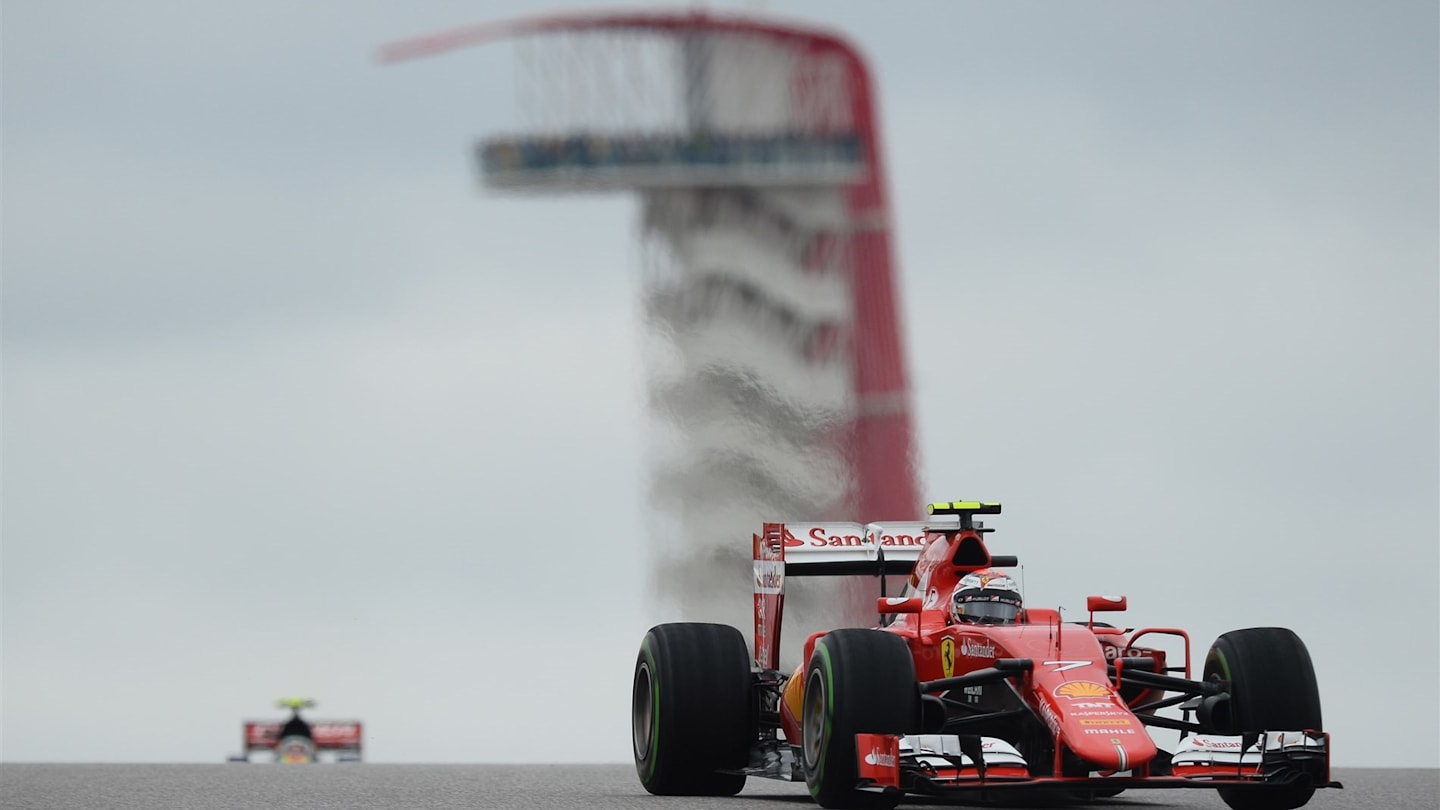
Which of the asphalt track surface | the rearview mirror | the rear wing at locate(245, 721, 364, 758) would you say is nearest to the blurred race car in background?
the rear wing at locate(245, 721, 364, 758)

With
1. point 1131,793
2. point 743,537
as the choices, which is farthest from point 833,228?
point 1131,793

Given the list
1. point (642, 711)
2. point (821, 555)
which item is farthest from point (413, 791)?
point (821, 555)

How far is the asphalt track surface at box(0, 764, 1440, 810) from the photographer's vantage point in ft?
56.4

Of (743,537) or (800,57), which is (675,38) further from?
(743,537)

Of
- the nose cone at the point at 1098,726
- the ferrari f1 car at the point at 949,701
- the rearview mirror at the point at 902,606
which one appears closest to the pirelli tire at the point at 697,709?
the ferrari f1 car at the point at 949,701

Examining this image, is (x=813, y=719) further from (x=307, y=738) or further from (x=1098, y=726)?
(x=307, y=738)

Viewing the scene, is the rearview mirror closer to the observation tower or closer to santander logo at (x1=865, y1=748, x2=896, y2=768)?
santander logo at (x1=865, y1=748, x2=896, y2=768)

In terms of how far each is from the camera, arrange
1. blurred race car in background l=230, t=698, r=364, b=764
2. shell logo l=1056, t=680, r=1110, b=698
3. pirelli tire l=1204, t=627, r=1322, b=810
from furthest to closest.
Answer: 1. blurred race car in background l=230, t=698, r=364, b=764
2. pirelli tire l=1204, t=627, r=1322, b=810
3. shell logo l=1056, t=680, r=1110, b=698

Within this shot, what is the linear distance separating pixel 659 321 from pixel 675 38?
1967 cm

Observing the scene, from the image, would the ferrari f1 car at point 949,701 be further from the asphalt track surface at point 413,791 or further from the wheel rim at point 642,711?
the asphalt track surface at point 413,791

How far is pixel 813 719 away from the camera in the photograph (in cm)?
1636

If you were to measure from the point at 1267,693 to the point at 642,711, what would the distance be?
209 inches

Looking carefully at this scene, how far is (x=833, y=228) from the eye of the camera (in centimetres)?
6481

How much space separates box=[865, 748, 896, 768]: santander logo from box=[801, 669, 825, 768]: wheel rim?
676 mm
